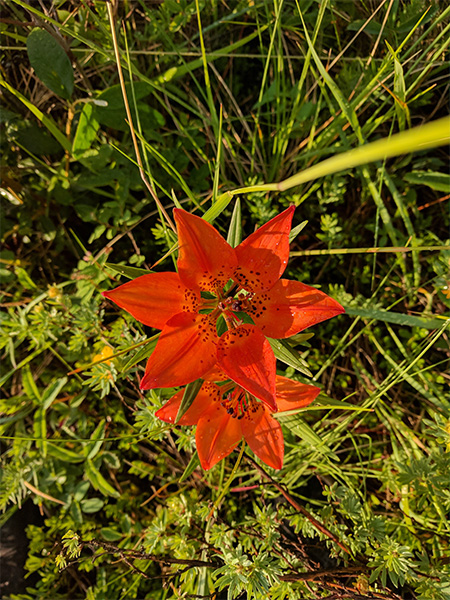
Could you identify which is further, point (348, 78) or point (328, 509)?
point (348, 78)

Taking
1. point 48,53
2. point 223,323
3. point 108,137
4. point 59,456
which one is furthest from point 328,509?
point 48,53

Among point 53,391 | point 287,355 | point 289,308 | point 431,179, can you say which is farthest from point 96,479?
point 431,179

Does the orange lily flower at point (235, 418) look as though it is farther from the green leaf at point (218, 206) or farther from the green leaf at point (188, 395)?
the green leaf at point (218, 206)

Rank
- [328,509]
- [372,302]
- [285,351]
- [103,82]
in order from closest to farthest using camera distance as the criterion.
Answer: [285,351], [328,509], [372,302], [103,82]

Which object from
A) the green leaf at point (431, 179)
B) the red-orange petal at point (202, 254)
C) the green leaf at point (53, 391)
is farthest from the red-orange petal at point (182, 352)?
the green leaf at point (431, 179)

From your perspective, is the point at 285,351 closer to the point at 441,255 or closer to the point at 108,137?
the point at 441,255

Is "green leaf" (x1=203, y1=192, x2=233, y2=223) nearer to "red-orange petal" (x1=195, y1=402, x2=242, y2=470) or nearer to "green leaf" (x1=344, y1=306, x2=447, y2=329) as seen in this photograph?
"red-orange petal" (x1=195, y1=402, x2=242, y2=470)
